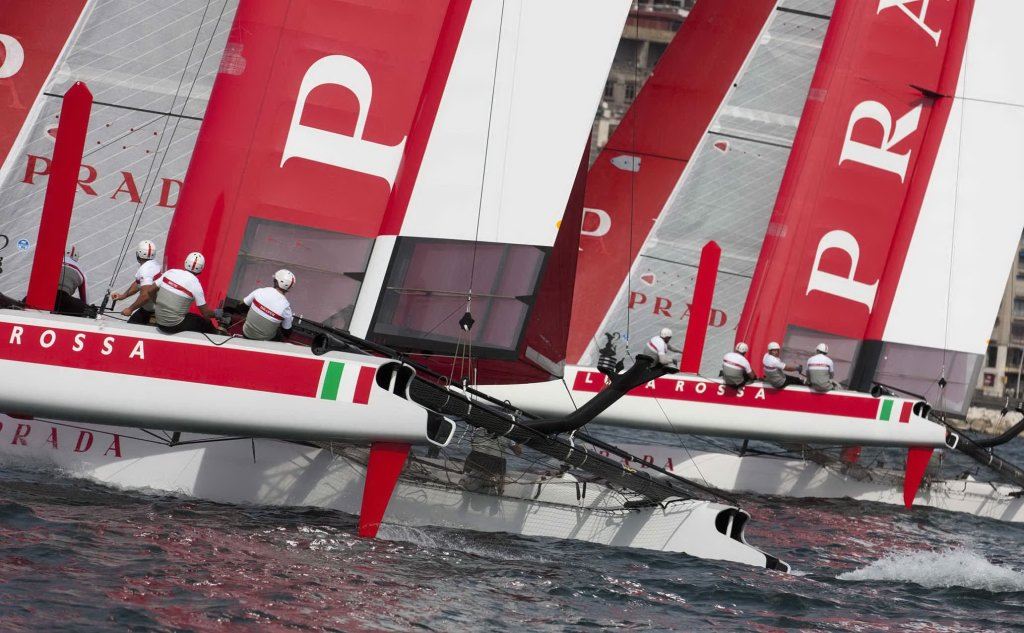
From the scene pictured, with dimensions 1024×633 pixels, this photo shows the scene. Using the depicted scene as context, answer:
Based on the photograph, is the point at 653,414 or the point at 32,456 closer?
the point at 32,456

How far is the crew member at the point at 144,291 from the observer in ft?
25.4

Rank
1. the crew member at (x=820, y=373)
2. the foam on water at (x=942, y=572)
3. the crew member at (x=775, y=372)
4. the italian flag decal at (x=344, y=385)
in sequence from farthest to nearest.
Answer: the crew member at (x=820, y=373) < the crew member at (x=775, y=372) < the foam on water at (x=942, y=572) < the italian flag decal at (x=344, y=385)

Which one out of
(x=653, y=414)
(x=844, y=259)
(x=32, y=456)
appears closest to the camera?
(x=32, y=456)

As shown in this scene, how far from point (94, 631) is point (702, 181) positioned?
9.72 meters

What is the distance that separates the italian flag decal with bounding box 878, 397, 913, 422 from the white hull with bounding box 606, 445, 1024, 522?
97 cm

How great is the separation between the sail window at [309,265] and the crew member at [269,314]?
1097mm

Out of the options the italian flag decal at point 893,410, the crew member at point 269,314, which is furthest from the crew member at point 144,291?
the italian flag decal at point 893,410

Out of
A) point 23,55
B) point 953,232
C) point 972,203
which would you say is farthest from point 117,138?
point 972,203

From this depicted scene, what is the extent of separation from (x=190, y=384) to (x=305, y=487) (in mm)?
1743

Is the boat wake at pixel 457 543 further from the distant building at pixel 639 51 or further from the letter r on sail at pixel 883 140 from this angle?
the distant building at pixel 639 51

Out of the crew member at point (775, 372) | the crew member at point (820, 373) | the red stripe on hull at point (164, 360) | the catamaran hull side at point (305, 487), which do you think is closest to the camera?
the red stripe on hull at point (164, 360)

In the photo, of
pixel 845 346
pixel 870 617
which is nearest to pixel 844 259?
pixel 845 346

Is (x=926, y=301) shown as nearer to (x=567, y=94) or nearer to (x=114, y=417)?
(x=567, y=94)

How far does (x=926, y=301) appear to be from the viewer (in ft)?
45.8
